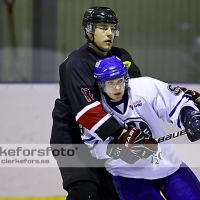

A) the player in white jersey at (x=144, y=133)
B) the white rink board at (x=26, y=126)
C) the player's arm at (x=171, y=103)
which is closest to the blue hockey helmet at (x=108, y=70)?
the player in white jersey at (x=144, y=133)

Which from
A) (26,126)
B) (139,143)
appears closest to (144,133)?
(139,143)

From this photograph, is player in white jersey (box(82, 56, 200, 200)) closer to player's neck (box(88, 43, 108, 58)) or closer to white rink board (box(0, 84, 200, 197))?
player's neck (box(88, 43, 108, 58))

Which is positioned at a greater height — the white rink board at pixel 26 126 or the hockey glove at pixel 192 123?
the hockey glove at pixel 192 123

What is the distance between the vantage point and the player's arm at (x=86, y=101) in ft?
8.62

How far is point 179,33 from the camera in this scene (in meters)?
4.22

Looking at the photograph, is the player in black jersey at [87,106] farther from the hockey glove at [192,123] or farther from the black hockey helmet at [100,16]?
the hockey glove at [192,123]

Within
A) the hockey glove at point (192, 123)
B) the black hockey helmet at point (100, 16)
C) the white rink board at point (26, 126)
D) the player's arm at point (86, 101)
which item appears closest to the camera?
the hockey glove at point (192, 123)

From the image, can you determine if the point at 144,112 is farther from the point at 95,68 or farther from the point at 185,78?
the point at 185,78

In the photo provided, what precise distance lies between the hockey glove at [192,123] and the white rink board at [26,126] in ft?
4.03

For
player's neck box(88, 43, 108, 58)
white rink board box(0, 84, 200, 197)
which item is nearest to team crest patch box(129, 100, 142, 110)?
player's neck box(88, 43, 108, 58)

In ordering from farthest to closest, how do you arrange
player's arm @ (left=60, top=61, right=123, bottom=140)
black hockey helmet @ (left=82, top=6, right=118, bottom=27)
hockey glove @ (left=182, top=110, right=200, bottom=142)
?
black hockey helmet @ (left=82, top=6, right=118, bottom=27) → player's arm @ (left=60, top=61, right=123, bottom=140) → hockey glove @ (left=182, top=110, right=200, bottom=142)

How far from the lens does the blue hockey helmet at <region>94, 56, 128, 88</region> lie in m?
2.60

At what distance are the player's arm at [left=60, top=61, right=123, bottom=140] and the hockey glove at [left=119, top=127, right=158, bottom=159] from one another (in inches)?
2.4

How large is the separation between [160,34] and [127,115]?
1645 millimetres
